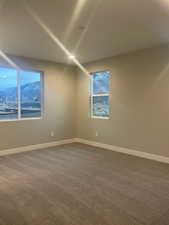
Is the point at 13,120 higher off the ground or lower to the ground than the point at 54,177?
higher

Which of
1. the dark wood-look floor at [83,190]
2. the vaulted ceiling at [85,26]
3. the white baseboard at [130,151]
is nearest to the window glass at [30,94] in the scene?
the vaulted ceiling at [85,26]

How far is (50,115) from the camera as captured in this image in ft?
19.5

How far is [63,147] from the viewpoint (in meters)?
5.79

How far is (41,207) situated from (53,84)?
13.4 feet

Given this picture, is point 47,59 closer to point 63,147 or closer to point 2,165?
point 63,147

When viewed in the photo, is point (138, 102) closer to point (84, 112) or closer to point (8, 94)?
point (84, 112)

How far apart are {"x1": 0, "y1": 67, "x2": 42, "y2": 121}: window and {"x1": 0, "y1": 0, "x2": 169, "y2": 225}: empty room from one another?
0.03 meters

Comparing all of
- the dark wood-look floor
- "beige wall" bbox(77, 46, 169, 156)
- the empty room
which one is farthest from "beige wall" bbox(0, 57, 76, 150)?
"beige wall" bbox(77, 46, 169, 156)

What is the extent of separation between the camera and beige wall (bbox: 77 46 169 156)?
4391mm

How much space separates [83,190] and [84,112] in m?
3.56

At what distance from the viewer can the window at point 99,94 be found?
18.7ft

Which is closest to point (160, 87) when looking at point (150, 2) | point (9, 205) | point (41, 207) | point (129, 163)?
point (129, 163)

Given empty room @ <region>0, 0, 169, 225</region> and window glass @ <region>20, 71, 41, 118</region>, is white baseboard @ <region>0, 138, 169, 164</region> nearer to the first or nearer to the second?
Result: empty room @ <region>0, 0, 169, 225</region>

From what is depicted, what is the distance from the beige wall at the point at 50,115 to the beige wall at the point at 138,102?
927 millimetres
